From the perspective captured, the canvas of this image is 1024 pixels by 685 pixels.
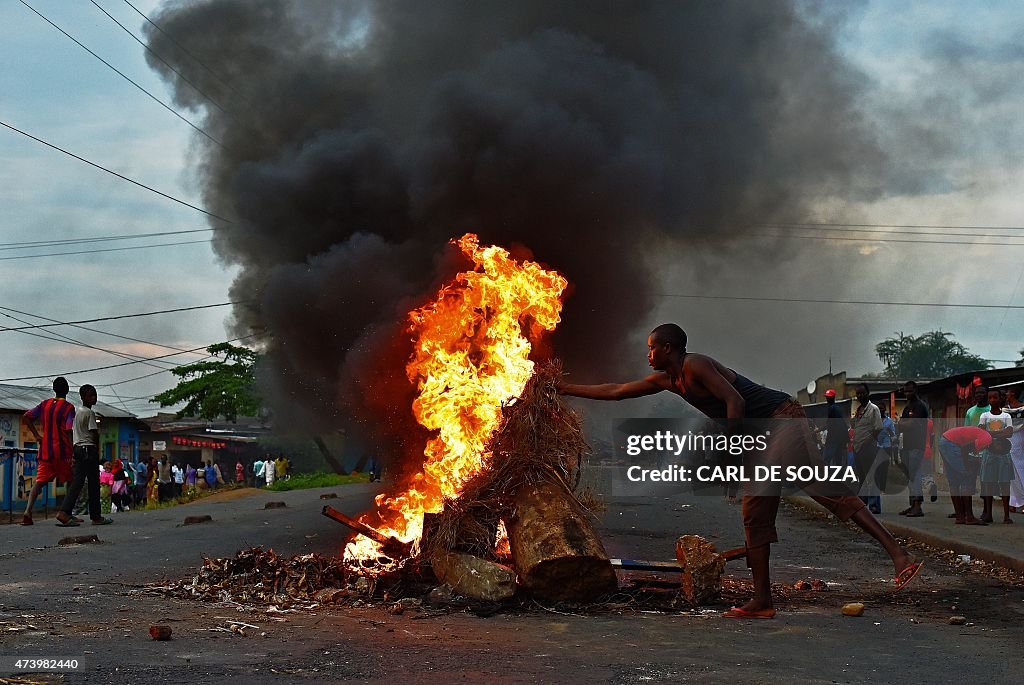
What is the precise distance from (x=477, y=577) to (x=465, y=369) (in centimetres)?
178

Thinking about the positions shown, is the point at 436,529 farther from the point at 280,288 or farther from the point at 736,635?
the point at 280,288

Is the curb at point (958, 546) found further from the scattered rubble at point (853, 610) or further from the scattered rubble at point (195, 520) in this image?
the scattered rubble at point (195, 520)

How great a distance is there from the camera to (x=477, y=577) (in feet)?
20.9

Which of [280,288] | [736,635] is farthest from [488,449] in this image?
[280,288]

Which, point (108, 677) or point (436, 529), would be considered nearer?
point (108, 677)

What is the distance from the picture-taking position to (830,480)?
22.6 ft

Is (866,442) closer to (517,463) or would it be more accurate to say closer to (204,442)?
(517,463)

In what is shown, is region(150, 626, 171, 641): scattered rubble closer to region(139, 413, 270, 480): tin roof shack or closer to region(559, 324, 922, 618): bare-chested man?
region(559, 324, 922, 618): bare-chested man

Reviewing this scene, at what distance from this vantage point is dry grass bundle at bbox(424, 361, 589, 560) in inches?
265

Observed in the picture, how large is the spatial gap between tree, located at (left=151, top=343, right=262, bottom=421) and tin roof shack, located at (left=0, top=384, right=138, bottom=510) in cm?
303

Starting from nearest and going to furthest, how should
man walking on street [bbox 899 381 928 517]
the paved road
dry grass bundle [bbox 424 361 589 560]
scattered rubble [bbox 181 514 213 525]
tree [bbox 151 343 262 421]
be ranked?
the paved road
dry grass bundle [bbox 424 361 589 560]
scattered rubble [bbox 181 514 213 525]
man walking on street [bbox 899 381 928 517]
tree [bbox 151 343 262 421]

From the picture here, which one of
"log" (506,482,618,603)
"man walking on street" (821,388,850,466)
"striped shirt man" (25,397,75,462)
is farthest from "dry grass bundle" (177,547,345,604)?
"man walking on street" (821,388,850,466)

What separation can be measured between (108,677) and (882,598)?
516 cm

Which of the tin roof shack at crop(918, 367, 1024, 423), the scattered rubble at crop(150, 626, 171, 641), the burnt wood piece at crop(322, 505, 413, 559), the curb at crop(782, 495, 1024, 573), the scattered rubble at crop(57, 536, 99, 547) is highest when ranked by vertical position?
the tin roof shack at crop(918, 367, 1024, 423)
